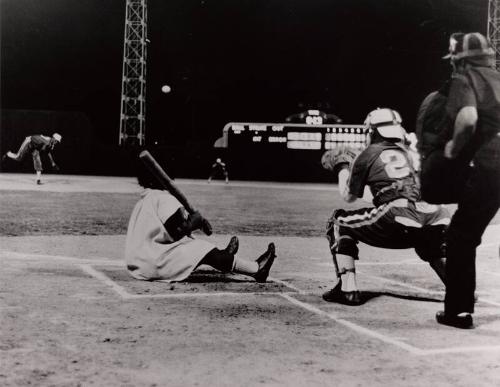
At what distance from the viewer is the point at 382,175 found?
535cm

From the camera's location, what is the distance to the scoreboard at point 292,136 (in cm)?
3553

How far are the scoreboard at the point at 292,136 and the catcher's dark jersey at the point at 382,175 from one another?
30.0 m

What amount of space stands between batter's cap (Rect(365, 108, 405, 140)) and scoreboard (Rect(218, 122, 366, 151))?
2987 cm

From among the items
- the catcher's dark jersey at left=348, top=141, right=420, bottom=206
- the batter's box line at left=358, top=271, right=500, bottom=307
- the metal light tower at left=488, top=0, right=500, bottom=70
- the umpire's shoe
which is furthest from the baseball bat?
the metal light tower at left=488, top=0, right=500, bottom=70

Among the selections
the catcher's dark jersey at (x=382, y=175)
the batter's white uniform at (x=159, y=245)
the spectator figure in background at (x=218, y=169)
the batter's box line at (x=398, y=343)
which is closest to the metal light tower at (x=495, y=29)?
the spectator figure in background at (x=218, y=169)

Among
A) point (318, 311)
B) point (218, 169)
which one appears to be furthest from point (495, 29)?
point (318, 311)

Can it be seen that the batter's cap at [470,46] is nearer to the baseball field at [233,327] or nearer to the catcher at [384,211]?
the catcher at [384,211]

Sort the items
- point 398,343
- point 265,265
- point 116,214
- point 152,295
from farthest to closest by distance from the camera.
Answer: point 116,214
point 265,265
point 152,295
point 398,343

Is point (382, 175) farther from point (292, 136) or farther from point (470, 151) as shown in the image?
point (292, 136)

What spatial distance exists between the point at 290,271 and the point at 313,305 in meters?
2.00

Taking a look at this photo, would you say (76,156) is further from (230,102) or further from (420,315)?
(420,315)

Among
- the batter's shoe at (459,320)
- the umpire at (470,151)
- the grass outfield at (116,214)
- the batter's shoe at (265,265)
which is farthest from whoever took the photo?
the grass outfield at (116,214)

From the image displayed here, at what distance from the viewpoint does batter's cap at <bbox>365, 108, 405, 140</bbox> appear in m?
5.43

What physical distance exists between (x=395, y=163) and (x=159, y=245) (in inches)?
91.3
